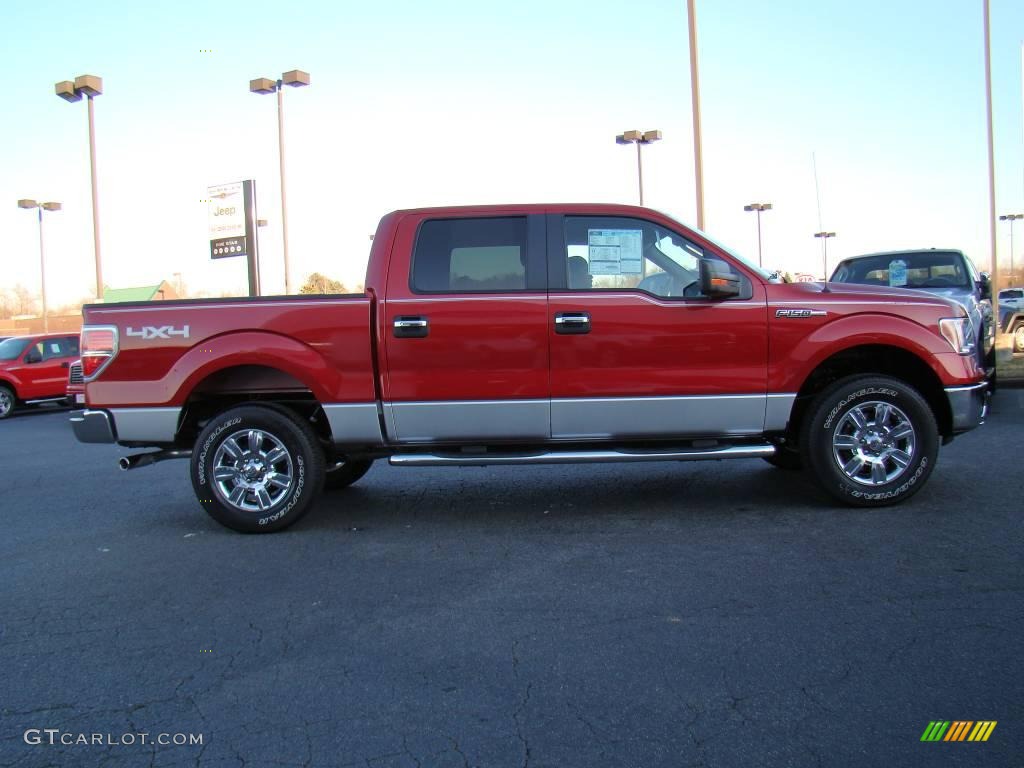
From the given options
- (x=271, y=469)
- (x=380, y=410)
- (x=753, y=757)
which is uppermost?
(x=380, y=410)

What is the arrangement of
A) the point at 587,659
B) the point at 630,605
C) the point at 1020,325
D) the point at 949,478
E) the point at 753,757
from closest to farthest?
the point at 753,757, the point at 587,659, the point at 630,605, the point at 949,478, the point at 1020,325

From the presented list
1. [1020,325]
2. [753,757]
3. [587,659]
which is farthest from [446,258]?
[1020,325]

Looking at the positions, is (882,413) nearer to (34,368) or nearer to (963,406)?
(963,406)

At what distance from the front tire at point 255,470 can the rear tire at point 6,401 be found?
1457 cm

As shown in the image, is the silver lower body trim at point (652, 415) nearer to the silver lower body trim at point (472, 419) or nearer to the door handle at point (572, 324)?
the silver lower body trim at point (472, 419)

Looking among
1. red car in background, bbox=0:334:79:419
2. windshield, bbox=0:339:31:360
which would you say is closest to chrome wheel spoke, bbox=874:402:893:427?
red car in background, bbox=0:334:79:419

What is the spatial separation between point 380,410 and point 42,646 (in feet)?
8.13

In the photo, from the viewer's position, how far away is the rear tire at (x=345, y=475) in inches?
287

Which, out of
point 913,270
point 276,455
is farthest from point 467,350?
point 913,270

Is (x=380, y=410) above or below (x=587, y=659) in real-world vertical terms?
above

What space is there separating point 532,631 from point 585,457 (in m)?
1.92

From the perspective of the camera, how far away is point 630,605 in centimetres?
427

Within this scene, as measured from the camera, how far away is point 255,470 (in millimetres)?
5941

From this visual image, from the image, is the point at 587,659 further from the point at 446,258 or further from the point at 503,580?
the point at 446,258
